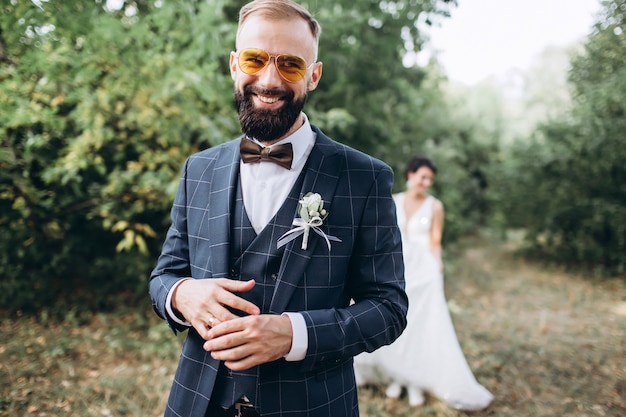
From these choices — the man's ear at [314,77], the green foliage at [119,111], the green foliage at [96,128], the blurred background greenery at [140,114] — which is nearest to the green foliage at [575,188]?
the blurred background greenery at [140,114]

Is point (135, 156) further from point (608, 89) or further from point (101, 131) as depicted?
point (608, 89)

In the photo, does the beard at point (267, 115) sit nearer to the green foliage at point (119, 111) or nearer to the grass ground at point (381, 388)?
the green foliage at point (119, 111)

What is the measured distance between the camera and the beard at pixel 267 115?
1.54 meters

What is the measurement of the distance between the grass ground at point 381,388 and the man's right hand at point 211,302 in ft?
9.59

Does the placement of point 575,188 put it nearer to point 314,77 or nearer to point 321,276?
point 314,77

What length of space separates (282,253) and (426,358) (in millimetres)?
3362

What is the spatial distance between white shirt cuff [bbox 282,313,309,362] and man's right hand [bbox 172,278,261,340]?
113 mm

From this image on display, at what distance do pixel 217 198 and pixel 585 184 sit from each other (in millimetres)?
10760

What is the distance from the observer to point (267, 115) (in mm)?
1544

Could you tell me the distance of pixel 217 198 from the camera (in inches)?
61.5

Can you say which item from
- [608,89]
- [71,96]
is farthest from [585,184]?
[71,96]

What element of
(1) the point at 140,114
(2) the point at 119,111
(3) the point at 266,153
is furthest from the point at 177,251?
(2) the point at 119,111

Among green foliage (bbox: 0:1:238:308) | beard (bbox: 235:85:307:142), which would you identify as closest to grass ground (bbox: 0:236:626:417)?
green foliage (bbox: 0:1:238:308)

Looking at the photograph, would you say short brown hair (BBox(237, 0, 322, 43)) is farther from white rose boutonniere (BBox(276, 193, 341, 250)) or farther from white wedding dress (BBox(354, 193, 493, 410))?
white wedding dress (BBox(354, 193, 493, 410))
